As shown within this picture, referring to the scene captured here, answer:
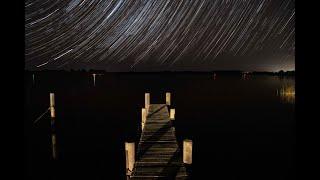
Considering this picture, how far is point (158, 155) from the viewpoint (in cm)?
978

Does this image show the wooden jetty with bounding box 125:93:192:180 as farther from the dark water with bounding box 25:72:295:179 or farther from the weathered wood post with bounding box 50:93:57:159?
the weathered wood post with bounding box 50:93:57:159

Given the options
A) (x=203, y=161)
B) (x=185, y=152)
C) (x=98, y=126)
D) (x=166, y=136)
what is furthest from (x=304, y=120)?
(x=98, y=126)

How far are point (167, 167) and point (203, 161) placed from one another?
22.9ft

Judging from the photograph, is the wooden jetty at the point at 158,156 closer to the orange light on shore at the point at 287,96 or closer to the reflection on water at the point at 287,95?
the reflection on water at the point at 287,95

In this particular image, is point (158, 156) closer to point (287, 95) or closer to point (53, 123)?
point (53, 123)

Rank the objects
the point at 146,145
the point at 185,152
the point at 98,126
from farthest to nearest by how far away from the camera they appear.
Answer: the point at 98,126 → the point at 146,145 → the point at 185,152

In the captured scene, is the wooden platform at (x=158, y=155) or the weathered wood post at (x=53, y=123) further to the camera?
the weathered wood post at (x=53, y=123)


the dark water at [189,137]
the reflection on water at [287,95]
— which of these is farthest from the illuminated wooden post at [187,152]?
the reflection on water at [287,95]

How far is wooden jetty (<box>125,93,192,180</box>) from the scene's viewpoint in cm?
814

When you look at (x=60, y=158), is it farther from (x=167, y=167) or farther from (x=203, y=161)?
(x=167, y=167)

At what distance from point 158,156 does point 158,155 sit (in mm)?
102

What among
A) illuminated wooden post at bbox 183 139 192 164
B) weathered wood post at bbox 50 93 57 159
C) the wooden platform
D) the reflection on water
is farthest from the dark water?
the reflection on water

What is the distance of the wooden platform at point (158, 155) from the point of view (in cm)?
827

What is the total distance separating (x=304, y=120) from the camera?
4.19ft
